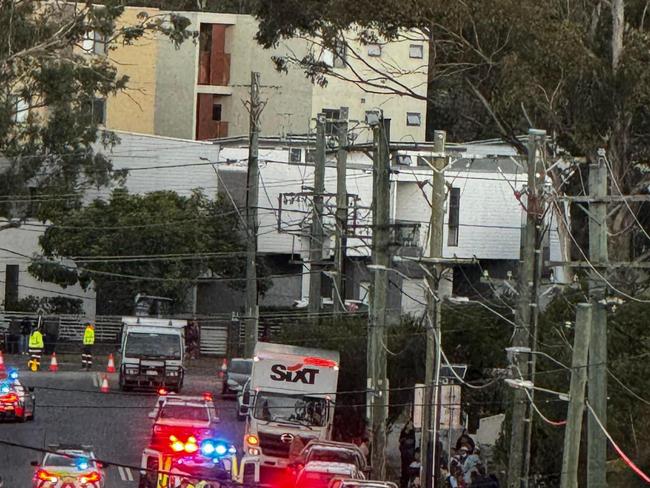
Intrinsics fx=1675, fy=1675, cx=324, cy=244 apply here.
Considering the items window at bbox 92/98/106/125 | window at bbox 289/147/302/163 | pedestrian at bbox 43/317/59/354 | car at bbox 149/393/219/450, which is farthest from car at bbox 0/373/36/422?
window at bbox 92/98/106/125

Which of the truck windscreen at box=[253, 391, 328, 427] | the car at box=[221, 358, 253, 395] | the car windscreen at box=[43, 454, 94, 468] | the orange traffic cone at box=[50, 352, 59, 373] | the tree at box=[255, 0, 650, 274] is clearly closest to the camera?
the car windscreen at box=[43, 454, 94, 468]

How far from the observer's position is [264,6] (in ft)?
116

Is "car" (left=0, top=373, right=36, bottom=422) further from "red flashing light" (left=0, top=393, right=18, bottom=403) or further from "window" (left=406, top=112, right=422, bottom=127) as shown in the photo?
"window" (left=406, top=112, right=422, bottom=127)

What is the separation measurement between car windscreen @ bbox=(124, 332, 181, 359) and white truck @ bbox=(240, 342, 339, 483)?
481 inches

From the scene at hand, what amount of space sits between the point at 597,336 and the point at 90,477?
9.61 metres

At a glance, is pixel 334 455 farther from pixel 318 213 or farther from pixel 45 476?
pixel 318 213

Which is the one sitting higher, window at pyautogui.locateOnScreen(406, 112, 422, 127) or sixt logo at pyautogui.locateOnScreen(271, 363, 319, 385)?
window at pyautogui.locateOnScreen(406, 112, 422, 127)

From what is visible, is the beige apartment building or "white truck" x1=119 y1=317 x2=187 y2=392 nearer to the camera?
"white truck" x1=119 y1=317 x2=187 y2=392

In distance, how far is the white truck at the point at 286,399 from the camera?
34969 mm

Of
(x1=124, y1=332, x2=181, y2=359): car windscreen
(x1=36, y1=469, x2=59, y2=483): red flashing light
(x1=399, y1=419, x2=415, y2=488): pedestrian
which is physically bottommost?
(x1=399, y1=419, x2=415, y2=488): pedestrian

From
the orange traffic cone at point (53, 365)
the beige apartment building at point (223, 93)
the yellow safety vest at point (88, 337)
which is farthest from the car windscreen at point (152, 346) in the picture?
the beige apartment building at point (223, 93)

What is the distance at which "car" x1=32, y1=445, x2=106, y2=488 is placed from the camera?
27797mm

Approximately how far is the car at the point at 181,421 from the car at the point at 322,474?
189 inches

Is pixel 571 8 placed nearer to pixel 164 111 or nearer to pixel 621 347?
pixel 621 347
